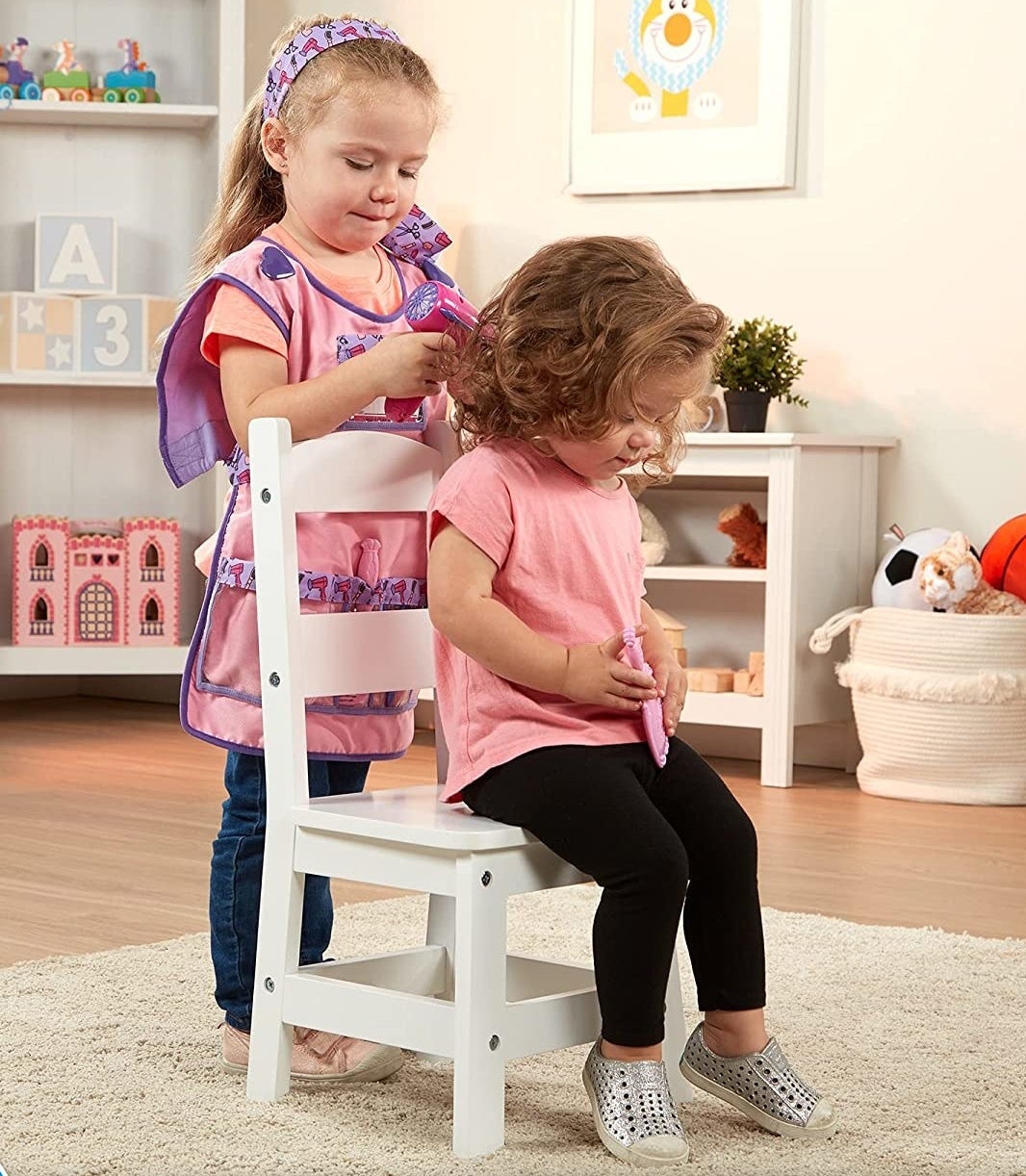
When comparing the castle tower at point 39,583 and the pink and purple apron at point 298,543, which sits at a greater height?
the pink and purple apron at point 298,543

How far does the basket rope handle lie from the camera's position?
3094 mm

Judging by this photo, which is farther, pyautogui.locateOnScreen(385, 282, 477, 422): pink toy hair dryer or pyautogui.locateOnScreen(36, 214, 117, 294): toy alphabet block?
pyautogui.locateOnScreen(36, 214, 117, 294): toy alphabet block

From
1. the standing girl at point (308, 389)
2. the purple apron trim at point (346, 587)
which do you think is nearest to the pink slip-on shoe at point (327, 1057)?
the standing girl at point (308, 389)

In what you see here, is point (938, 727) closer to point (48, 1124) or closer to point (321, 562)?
point (321, 562)

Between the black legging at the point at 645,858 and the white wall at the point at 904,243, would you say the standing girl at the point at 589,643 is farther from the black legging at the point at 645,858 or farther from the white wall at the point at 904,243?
the white wall at the point at 904,243

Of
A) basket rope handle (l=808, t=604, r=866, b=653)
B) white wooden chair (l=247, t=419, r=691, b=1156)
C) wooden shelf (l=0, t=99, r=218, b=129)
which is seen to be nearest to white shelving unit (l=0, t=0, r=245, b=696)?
wooden shelf (l=0, t=99, r=218, b=129)

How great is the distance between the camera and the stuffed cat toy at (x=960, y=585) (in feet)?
9.84

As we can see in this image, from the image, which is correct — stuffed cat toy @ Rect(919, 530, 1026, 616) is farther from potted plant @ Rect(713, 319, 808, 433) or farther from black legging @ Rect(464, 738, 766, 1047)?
black legging @ Rect(464, 738, 766, 1047)

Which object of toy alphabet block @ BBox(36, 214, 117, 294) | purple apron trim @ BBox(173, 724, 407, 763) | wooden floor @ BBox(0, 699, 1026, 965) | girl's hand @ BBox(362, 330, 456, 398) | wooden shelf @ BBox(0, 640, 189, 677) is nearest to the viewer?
girl's hand @ BBox(362, 330, 456, 398)

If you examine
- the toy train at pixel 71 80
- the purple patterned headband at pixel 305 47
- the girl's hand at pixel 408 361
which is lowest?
the girl's hand at pixel 408 361

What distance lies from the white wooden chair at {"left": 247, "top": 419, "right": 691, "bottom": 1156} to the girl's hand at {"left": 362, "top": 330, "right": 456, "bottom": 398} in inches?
3.2

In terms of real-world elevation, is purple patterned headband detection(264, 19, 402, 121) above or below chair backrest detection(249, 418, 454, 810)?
above

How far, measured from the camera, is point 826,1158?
130 centimetres

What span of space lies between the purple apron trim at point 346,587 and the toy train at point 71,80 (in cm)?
254
